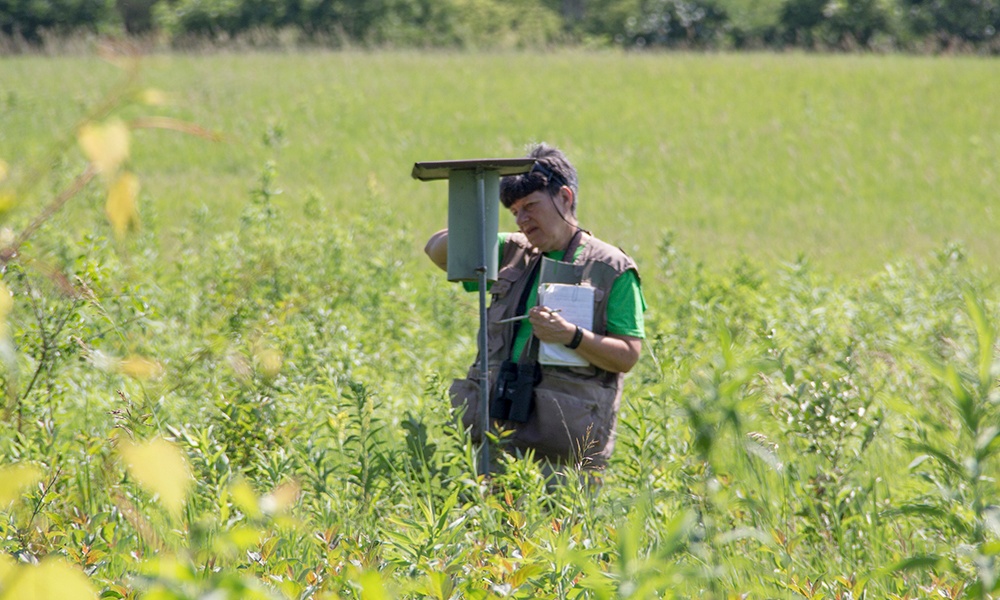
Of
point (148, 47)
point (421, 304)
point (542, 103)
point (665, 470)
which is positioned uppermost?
point (148, 47)

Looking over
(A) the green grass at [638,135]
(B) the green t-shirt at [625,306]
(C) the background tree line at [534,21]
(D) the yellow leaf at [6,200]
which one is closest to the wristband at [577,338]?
(B) the green t-shirt at [625,306]

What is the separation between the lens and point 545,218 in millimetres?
3900

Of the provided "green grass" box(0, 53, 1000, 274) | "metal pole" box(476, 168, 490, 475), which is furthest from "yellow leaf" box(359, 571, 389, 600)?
"green grass" box(0, 53, 1000, 274)

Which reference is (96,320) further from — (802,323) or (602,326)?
(802,323)

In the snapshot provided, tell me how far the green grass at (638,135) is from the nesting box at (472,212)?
311 inches

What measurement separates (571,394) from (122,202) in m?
2.95

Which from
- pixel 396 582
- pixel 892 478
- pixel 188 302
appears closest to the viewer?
pixel 396 582

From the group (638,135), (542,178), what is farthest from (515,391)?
(638,135)

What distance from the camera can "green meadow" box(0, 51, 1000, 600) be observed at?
77.8 inches

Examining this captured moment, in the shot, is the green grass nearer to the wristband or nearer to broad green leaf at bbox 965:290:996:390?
the wristband

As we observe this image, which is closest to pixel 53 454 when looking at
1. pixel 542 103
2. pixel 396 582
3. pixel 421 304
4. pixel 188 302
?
pixel 396 582

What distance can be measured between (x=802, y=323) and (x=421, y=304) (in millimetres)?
3021

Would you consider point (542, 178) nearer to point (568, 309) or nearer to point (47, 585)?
point (568, 309)

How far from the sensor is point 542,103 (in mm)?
20656
